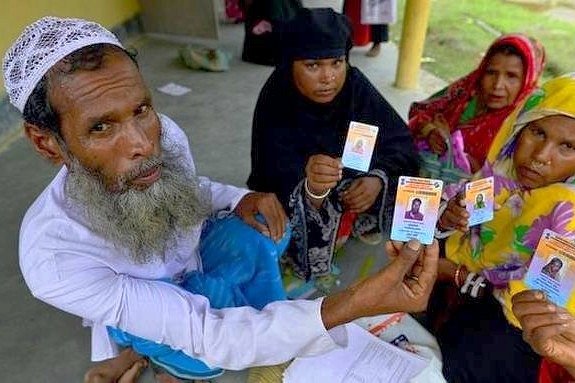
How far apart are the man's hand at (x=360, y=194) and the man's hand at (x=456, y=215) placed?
493mm

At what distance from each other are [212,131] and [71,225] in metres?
2.48

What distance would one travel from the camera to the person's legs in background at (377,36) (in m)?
4.91

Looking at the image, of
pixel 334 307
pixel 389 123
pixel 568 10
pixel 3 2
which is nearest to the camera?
pixel 334 307

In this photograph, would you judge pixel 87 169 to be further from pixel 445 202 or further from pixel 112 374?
pixel 445 202

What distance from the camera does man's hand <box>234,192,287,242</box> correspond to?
1.91 metres

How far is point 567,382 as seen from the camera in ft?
4.91

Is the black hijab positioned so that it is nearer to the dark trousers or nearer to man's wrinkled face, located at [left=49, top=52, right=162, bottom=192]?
the dark trousers

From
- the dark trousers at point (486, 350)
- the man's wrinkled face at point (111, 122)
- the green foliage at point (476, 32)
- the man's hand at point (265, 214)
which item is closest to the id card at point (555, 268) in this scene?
the dark trousers at point (486, 350)

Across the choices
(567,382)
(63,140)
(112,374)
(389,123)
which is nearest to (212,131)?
(389,123)

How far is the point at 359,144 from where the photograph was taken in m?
1.84

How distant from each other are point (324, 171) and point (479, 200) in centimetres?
57

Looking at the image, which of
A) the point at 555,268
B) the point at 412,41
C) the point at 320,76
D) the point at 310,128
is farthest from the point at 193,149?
the point at 555,268

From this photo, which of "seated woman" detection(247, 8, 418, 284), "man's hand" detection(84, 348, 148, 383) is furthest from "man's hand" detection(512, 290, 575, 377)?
"man's hand" detection(84, 348, 148, 383)

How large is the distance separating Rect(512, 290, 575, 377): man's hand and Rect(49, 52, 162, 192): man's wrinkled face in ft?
3.64
